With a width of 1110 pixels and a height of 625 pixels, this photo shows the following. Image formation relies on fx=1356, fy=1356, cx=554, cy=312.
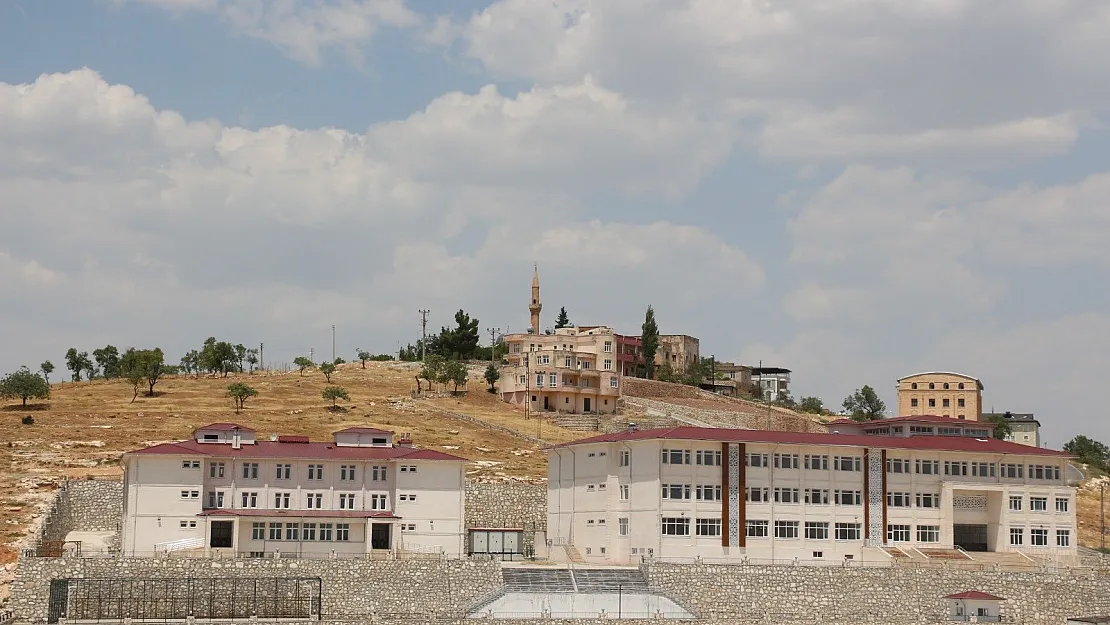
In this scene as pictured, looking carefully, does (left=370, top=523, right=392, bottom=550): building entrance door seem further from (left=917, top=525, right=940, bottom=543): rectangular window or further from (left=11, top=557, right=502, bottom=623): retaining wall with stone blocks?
(left=917, top=525, right=940, bottom=543): rectangular window

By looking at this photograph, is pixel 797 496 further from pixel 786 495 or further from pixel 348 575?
pixel 348 575

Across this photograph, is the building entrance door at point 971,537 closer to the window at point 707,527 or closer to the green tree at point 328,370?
the window at point 707,527

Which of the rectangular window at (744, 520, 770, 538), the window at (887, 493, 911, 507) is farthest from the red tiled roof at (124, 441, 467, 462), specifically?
the window at (887, 493, 911, 507)

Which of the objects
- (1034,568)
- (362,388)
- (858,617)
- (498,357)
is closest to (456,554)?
(858,617)

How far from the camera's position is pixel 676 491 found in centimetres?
7512

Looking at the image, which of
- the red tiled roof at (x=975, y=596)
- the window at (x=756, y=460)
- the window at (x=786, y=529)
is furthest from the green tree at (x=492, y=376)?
the red tiled roof at (x=975, y=596)

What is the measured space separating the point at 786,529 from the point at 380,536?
75.4 feet

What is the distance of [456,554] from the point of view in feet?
249

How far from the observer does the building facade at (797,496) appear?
75250 mm

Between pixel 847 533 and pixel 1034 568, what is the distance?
33.8ft

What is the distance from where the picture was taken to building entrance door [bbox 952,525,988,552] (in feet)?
271

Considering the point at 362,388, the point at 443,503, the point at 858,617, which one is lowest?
the point at 858,617

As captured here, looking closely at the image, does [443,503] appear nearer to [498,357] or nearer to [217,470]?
[217,470]

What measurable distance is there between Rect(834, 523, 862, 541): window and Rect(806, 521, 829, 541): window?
665 mm
